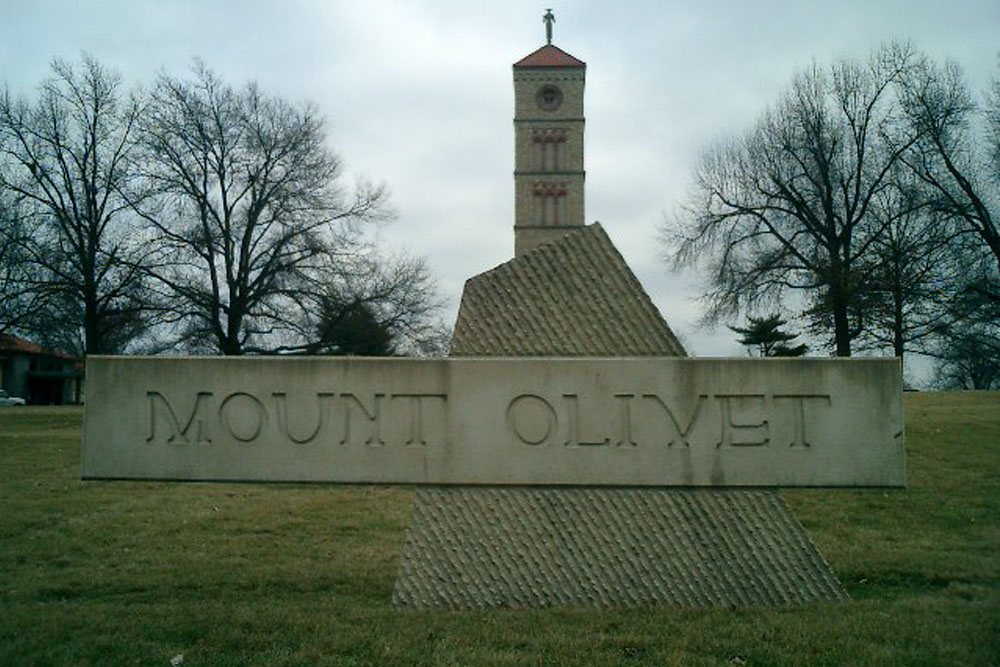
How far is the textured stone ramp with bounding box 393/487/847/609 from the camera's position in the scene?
512 cm

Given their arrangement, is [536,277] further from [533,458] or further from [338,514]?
[338,514]

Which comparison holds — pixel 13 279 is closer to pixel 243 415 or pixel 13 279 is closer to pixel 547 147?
pixel 243 415

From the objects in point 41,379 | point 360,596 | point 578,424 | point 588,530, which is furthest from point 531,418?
point 41,379

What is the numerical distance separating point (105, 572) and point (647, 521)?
396 cm

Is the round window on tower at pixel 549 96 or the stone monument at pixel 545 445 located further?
the round window on tower at pixel 549 96

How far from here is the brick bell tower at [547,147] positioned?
52188 millimetres

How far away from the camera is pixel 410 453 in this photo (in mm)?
4758

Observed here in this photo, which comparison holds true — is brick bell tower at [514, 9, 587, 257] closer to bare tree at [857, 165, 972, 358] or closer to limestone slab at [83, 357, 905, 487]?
bare tree at [857, 165, 972, 358]

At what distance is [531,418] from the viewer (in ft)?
Result: 15.5

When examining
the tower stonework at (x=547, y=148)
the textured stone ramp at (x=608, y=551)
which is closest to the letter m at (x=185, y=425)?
the textured stone ramp at (x=608, y=551)

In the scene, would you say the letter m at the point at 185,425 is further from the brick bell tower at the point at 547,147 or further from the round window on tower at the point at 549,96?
the round window on tower at the point at 549,96

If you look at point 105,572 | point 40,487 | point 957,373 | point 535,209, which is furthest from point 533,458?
point 957,373

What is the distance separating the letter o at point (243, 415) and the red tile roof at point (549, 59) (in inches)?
1987

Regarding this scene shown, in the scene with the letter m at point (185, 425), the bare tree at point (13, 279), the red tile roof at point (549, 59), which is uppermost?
the red tile roof at point (549, 59)
